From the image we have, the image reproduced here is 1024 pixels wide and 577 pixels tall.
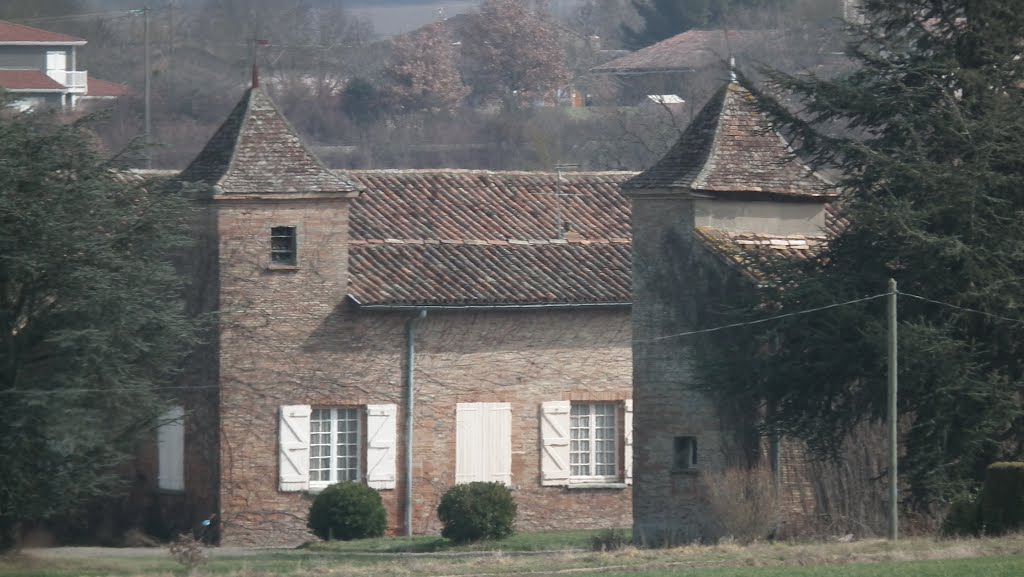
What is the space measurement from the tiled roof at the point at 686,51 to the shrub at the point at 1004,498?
4999cm

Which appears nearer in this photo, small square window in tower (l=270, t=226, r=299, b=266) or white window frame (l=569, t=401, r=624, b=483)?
small square window in tower (l=270, t=226, r=299, b=266)

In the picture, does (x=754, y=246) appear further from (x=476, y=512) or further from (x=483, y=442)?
(x=483, y=442)

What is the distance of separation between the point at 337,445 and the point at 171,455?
2.74 m

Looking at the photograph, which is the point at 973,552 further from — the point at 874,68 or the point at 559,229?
the point at 559,229

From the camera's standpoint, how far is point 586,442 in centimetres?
3111

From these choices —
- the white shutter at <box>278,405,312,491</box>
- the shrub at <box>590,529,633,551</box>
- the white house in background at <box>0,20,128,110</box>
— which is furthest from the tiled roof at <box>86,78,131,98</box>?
the shrub at <box>590,529,633,551</box>

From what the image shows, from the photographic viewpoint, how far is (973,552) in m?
19.5

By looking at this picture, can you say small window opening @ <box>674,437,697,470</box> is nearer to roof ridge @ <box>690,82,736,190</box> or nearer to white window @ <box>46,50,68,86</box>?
roof ridge @ <box>690,82,736,190</box>

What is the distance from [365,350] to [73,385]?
7342 mm

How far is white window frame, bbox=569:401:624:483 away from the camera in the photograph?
31.0 metres

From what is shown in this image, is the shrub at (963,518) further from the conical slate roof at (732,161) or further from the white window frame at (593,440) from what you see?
the white window frame at (593,440)

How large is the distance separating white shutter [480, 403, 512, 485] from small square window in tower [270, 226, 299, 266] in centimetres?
411

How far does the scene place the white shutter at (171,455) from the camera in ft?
96.4

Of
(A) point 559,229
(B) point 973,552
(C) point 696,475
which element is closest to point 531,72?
(A) point 559,229
